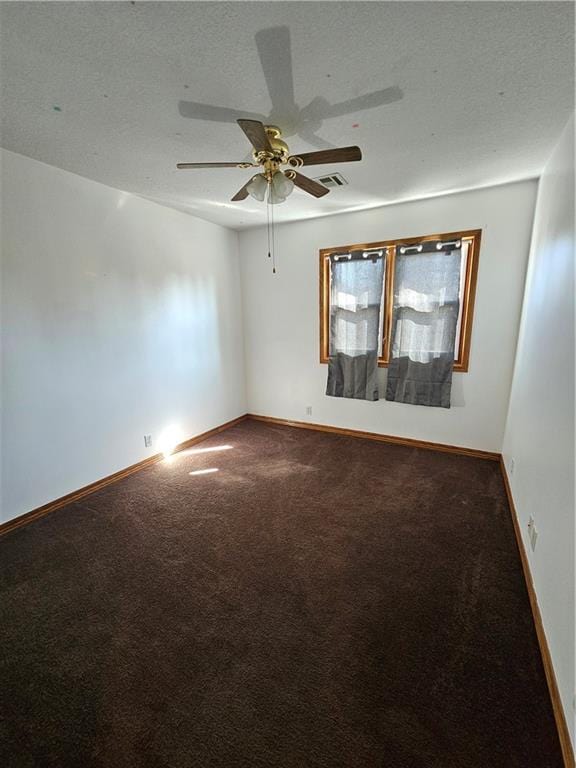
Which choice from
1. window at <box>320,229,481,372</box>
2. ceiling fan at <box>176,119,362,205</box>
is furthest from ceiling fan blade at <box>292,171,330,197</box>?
window at <box>320,229,481,372</box>

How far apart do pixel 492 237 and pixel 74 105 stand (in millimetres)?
3280

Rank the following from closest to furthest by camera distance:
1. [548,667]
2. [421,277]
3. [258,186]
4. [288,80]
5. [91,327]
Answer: [548,667]
[288,80]
[258,186]
[91,327]
[421,277]

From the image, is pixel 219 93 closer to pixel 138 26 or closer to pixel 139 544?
pixel 138 26

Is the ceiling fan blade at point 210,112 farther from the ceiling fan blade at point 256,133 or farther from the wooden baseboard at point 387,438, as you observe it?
the wooden baseboard at point 387,438

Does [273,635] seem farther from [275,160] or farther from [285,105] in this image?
[285,105]

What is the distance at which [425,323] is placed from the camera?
344cm

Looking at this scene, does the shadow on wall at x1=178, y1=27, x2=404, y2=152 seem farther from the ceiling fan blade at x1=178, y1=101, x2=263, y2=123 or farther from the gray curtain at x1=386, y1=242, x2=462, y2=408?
the gray curtain at x1=386, y1=242, x2=462, y2=408

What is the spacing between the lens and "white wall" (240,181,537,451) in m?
3.03

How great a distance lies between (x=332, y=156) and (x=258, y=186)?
47cm

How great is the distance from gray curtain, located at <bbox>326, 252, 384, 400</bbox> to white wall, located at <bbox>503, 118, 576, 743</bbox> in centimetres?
140

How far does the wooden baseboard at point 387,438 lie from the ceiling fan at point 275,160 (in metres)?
2.73

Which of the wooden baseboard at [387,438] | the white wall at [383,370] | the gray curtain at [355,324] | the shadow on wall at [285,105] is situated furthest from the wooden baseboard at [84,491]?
the shadow on wall at [285,105]

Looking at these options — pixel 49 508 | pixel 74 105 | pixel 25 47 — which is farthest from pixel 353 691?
pixel 74 105

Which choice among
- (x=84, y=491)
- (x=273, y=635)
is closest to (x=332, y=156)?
(x=273, y=635)
